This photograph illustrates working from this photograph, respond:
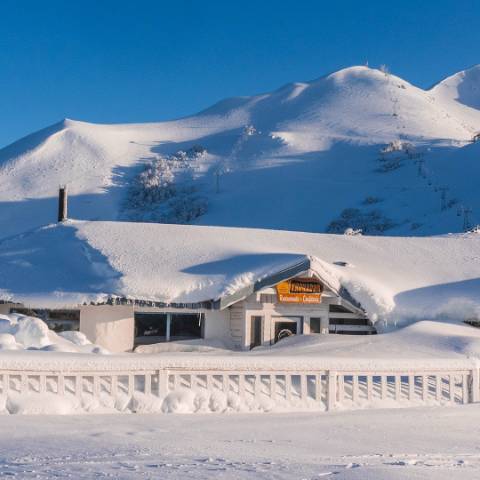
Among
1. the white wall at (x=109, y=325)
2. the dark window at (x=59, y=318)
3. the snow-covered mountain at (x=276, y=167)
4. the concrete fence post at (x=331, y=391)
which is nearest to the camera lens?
the concrete fence post at (x=331, y=391)

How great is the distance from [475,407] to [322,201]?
58474mm

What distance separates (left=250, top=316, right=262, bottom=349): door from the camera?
811 inches

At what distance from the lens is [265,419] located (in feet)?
24.3

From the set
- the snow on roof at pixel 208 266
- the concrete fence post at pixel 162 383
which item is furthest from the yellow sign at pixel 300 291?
the concrete fence post at pixel 162 383

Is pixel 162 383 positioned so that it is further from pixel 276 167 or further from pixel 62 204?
pixel 276 167

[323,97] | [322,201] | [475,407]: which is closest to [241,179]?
[322,201]

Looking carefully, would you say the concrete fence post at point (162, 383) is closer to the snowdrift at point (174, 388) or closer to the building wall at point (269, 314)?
the snowdrift at point (174, 388)

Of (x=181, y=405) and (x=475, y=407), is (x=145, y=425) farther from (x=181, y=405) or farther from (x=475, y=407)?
(x=475, y=407)

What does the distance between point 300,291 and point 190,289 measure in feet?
8.85

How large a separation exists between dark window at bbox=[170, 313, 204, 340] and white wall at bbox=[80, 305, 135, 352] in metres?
1.02

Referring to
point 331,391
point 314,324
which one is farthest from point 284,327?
point 331,391

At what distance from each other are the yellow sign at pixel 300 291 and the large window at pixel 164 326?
201 cm

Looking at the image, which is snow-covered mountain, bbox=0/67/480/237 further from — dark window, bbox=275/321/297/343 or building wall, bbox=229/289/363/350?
dark window, bbox=275/321/297/343

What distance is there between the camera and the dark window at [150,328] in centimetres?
2031
